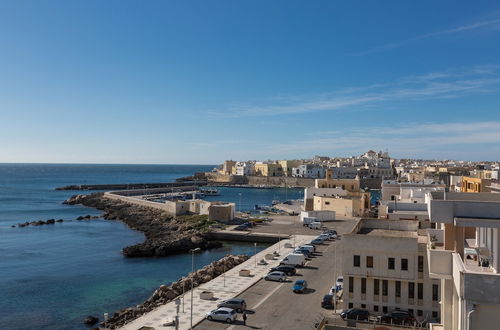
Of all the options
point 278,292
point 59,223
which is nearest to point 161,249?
point 278,292

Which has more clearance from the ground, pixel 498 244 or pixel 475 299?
pixel 498 244

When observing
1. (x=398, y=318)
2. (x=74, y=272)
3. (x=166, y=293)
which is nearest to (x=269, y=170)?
(x=74, y=272)

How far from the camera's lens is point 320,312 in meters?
21.5

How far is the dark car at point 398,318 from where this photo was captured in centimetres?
1931

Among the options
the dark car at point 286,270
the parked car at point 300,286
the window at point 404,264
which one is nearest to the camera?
the window at point 404,264

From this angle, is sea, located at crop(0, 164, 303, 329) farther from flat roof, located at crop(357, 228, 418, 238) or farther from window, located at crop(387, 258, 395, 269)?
window, located at crop(387, 258, 395, 269)

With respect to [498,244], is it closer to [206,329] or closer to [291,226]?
[206,329]

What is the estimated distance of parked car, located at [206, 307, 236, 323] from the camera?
20.2 meters

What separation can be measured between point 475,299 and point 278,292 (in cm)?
1775

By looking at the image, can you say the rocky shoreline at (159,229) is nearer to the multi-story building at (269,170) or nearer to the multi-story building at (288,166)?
the multi-story building at (269,170)

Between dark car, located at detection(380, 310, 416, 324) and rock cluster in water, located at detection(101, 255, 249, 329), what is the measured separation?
31.4 feet

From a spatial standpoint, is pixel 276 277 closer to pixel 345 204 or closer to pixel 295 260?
pixel 295 260

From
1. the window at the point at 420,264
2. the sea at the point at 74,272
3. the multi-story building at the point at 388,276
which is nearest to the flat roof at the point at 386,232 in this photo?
the multi-story building at the point at 388,276

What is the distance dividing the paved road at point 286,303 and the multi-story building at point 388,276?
2.05 meters
